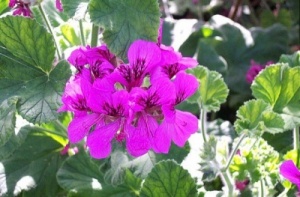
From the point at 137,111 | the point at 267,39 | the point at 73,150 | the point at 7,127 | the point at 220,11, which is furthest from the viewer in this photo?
the point at 220,11

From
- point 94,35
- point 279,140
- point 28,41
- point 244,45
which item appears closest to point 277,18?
point 244,45

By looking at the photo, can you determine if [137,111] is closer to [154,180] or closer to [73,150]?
[154,180]

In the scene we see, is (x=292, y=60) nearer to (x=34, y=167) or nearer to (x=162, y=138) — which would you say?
(x=162, y=138)

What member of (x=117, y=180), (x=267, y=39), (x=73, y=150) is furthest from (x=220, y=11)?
(x=117, y=180)

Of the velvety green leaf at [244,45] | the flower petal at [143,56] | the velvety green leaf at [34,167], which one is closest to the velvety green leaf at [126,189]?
the velvety green leaf at [34,167]

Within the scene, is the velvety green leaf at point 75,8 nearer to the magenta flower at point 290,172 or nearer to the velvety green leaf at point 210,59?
the magenta flower at point 290,172

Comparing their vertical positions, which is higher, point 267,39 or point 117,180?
point 117,180
